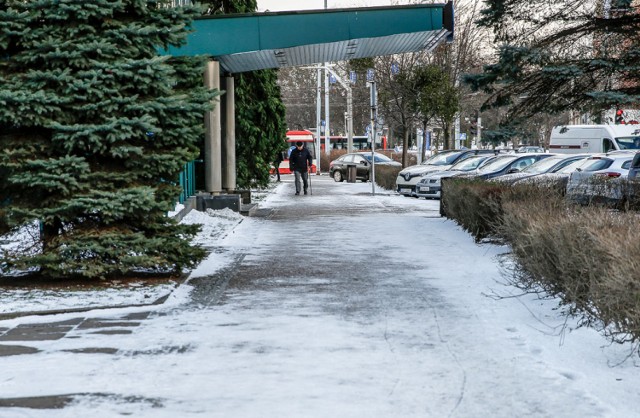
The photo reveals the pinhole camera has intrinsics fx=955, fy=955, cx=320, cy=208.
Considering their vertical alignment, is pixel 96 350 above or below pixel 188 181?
below

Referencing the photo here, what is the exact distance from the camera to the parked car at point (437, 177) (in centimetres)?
3009

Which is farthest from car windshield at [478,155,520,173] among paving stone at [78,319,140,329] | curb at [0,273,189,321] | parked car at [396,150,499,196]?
paving stone at [78,319,140,329]

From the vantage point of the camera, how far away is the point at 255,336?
7918 mm

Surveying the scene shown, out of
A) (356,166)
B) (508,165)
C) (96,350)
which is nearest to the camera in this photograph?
(96,350)

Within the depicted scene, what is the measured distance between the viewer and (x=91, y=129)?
33.7 ft

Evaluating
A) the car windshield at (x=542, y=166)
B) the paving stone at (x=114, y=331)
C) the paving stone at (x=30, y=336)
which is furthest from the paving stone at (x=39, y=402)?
the car windshield at (x=542, y=166)

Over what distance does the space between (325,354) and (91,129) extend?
14.5ft

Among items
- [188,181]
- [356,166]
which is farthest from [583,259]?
[356,166]

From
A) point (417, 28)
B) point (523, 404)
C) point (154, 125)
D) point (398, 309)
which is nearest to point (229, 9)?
point (417, 28)

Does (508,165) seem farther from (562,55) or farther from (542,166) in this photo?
(562,55)

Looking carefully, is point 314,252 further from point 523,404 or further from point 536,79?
point 523,404

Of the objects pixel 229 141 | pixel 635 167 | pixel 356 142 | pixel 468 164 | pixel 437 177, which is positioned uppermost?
pixel 356 142

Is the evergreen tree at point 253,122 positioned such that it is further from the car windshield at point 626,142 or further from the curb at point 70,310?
the curb at point 70,310

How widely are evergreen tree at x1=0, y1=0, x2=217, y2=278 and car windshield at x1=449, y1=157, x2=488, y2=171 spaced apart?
68.0ft
